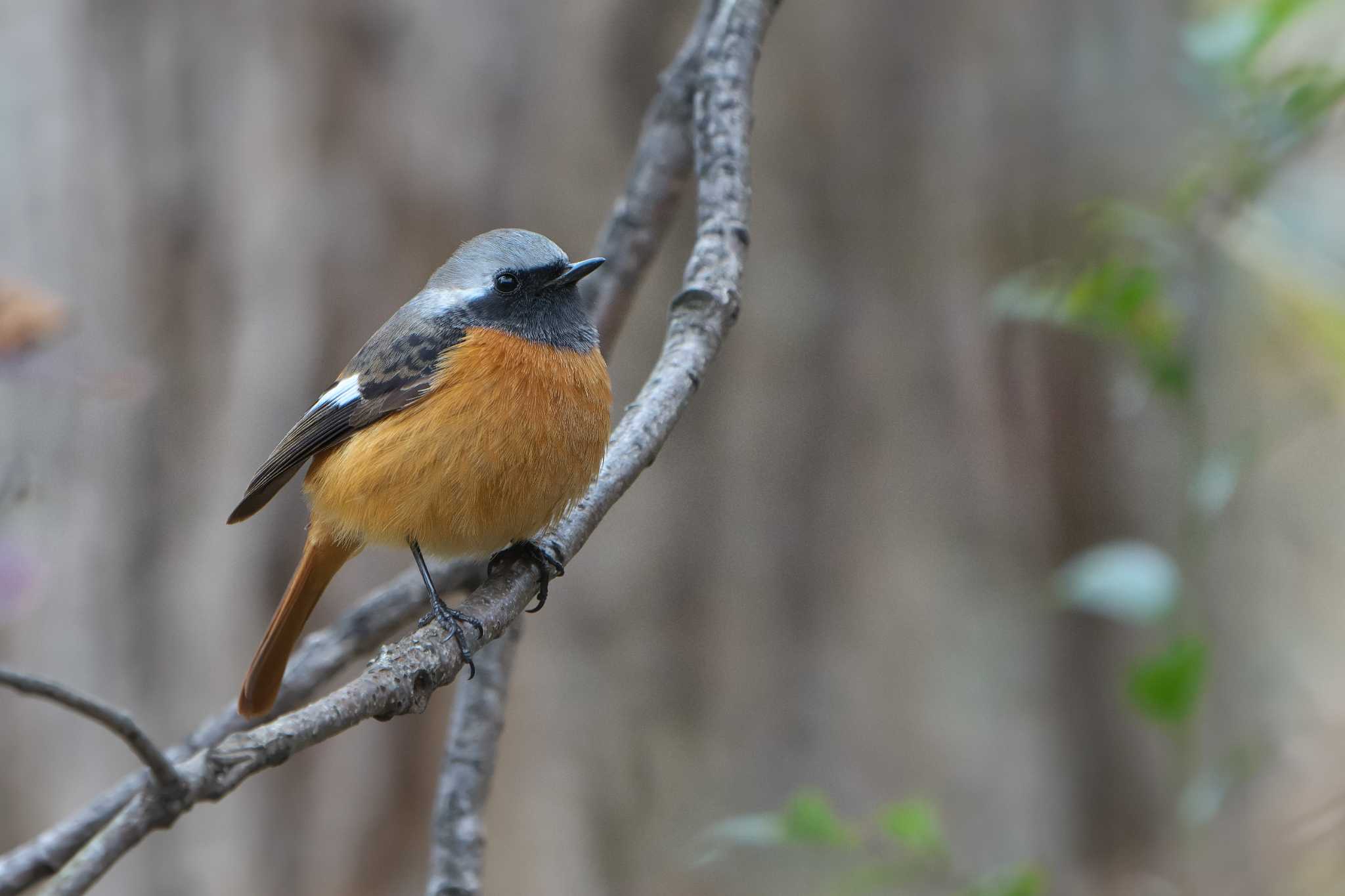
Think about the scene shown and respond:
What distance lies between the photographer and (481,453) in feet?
8.45

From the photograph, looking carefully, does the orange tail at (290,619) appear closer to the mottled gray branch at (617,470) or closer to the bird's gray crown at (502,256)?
the mottled gray branch at (617,470)

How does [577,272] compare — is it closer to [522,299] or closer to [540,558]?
[522,299]

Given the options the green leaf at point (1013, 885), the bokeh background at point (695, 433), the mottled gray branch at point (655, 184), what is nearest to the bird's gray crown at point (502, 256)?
the mottled gray branch at point (655, 184)

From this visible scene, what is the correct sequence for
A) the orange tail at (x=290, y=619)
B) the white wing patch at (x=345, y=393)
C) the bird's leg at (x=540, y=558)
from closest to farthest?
the bird's leg at (x=540, y=558)
the orange tail at (x=290, y=619)
the white wing patch at (x=345, y=393)

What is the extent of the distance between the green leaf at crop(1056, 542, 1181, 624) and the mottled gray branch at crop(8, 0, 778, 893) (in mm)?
971

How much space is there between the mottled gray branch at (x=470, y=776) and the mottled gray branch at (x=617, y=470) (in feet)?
0.87

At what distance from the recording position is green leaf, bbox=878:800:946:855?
241 centimetres

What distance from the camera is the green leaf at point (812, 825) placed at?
92.9 inches

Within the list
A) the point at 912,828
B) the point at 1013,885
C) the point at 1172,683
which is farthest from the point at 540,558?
the point at 1172,683

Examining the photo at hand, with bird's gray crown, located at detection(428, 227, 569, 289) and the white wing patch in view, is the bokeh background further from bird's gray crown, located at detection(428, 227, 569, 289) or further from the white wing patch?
bird's gray crown, located at detection(428, 227, 569, 289)

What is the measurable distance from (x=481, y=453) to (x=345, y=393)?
0.58 metres

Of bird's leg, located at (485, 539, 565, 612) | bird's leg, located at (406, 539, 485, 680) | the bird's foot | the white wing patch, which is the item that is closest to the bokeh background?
the white wing patch

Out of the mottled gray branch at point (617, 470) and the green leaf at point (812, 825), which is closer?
the mottled gray branch at point (617, 470)

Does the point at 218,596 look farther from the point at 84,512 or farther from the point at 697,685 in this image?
the point at 697,685
